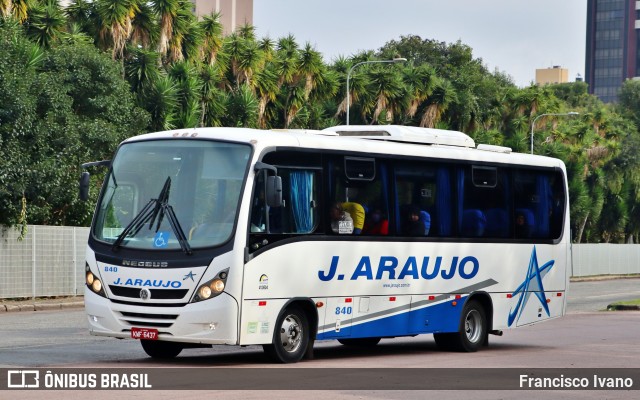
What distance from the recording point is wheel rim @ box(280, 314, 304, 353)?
15.2m

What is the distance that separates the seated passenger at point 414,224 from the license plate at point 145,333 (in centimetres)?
438

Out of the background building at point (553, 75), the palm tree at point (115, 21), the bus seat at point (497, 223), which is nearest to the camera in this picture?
the bus seat at point (497, 223)

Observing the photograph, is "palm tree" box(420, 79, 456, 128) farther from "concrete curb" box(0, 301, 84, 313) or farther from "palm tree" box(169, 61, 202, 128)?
"concrete curb" box(0, 301, 84, 313)

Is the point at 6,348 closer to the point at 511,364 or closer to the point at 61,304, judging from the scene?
the point at 511,364

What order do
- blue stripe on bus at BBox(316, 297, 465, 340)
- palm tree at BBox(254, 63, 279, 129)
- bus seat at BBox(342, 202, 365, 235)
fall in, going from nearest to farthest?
blue stripe on bus at BBox(316, 297, 465, 340)
bus seat at BBox(342, 202, 365, 235)
palm tree at BBox(254, 63, 279, 129)

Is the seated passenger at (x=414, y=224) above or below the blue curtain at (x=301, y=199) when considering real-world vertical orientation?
below

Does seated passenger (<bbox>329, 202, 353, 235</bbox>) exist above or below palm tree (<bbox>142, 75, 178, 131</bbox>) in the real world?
below

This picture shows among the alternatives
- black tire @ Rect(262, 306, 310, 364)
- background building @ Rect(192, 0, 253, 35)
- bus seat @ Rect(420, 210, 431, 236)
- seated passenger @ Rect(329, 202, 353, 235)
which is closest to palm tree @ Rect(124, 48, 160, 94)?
bus seat @ Rect(420, 210, 431, 236)

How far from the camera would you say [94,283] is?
49.1 ft

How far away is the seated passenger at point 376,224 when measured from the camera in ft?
54.6

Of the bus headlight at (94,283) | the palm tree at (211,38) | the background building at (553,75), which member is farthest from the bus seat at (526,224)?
the background building at (553,75)

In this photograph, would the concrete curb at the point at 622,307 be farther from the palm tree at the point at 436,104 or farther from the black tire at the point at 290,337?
the palm tree at the point at 436,104

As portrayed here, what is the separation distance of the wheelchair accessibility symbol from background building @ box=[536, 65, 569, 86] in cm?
17941

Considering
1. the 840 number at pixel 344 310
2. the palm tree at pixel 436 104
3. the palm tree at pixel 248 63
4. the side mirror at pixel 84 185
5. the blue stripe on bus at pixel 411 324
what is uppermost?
the palm tree at pixel 248 63
